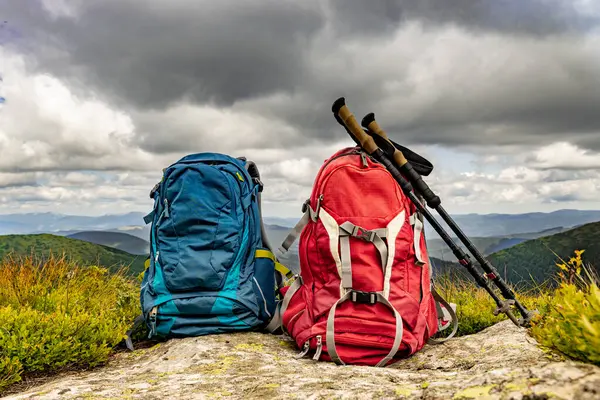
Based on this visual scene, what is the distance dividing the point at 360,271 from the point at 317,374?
4.50 feet

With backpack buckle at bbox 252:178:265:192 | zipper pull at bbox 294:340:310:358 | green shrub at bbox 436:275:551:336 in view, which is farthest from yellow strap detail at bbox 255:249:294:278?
green shrub at bbox 436:275:551:336

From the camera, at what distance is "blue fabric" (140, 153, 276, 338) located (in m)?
5.45

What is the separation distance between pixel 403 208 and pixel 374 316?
1.14m

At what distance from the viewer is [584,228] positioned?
38.2m

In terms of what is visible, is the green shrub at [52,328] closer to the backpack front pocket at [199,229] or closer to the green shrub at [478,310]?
the backpack front pocket at [199,229]

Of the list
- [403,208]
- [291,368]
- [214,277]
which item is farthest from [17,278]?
[403,208]

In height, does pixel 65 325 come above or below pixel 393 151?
below

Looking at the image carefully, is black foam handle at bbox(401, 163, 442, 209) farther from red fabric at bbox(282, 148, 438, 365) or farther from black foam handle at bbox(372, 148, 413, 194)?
red fabric at bbox(282, 148, 438, 365)

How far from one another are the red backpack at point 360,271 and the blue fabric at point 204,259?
0.73m

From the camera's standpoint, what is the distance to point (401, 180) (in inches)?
201

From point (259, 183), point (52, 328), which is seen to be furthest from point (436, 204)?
point (52, 328)

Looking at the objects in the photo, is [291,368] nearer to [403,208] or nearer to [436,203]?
[403,208]

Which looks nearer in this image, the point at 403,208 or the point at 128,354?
→ the point at 403,208

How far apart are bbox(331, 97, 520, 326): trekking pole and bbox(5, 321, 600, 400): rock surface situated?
32cm
